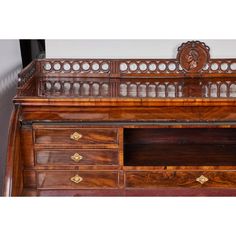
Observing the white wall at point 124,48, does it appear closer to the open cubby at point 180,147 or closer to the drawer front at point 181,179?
the open cubby at point 180,147

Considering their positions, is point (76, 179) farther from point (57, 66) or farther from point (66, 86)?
point (57, 66)

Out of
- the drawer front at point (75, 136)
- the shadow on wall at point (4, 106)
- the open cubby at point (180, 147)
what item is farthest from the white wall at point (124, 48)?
the drawer front at point (75, 136)

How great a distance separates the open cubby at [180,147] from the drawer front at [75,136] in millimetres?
173

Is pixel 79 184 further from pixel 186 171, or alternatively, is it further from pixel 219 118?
pixel 219 118

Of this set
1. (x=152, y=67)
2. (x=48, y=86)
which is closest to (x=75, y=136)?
(x=48, y=86)

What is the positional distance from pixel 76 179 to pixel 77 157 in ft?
0.33

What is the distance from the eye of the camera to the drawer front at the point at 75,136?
166 centimetres

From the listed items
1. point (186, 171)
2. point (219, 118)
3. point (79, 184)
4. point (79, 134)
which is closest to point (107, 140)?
point (79, 134)

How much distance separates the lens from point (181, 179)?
5.64 feet

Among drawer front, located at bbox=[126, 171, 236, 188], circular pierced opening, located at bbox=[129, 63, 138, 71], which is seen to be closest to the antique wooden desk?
drawer front, located at bbox=[126, 171, 236, 188]

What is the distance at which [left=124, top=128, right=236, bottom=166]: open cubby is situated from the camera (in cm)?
178

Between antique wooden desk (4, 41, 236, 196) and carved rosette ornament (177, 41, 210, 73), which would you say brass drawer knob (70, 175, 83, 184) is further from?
carved rosette ornament (177, 41, 210, 73)

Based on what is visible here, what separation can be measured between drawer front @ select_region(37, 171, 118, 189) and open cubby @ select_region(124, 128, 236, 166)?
0.11m

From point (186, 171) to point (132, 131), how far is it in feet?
1.51
